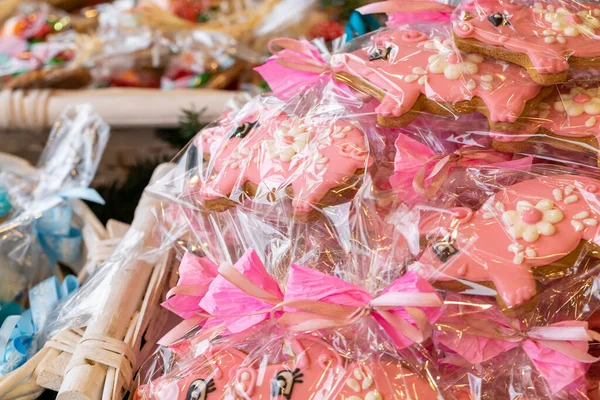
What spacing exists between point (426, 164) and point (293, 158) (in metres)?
0.17

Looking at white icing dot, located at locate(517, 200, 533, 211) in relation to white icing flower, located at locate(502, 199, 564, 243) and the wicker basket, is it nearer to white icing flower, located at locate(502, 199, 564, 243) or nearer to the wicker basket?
white icing flower, located at locate(502, 199, 564, 243)

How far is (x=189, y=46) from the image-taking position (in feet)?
6.34

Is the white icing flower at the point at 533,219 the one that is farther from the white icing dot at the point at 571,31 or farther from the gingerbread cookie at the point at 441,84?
the white icing dot at the point at 571,31

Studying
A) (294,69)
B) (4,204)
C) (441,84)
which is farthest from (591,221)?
(4,204)

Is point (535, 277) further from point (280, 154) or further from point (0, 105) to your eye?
point (0, 105)

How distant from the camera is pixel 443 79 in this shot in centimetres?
84

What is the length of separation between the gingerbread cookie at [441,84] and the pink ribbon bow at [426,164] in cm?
4

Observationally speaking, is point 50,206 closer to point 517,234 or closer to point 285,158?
point 285,158

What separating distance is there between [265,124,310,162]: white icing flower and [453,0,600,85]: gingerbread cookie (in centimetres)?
24

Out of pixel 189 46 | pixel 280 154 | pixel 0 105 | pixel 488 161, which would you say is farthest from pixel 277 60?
pixel 189 46

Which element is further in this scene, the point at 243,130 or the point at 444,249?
the point at 243,130

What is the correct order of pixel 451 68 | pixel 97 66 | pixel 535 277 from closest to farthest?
pixel 535 277 → pixel 451 68 → pixel 97 66

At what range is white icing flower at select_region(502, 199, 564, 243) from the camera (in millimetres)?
746

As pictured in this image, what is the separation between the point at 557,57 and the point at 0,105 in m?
1.27
